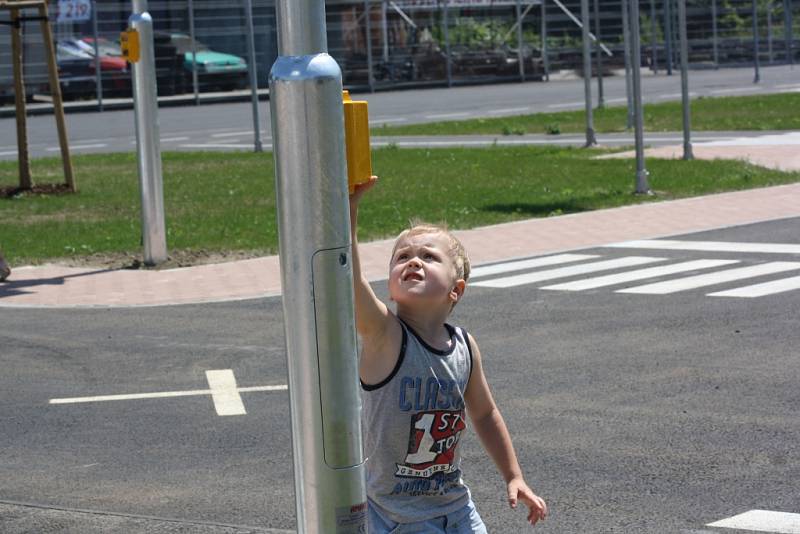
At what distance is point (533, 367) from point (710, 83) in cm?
3928

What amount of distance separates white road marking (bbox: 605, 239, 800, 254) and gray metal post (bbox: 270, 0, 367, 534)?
34.6 feet

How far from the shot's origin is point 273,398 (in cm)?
853

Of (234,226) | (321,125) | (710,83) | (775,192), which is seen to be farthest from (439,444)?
(710,83)

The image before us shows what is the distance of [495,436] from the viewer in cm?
435

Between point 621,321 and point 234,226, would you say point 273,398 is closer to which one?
point 621,321

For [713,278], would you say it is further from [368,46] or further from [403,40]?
[403,40]

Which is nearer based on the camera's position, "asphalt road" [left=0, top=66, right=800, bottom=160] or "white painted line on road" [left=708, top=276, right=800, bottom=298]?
"white painted line on road" [left=708, top=276, right=800, bottom=298]

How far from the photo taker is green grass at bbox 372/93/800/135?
29672 millimetres

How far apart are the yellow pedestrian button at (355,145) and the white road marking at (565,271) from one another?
8648mm

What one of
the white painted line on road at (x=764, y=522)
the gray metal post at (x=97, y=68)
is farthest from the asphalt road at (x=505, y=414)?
the gray metal post at (x=97, y=68)

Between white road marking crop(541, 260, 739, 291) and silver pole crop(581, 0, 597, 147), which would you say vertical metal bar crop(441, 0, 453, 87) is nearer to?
silver pole crop(581, 0, 597, 147)

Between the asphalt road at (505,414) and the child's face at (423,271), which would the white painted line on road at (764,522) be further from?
the child's face at (423,271)

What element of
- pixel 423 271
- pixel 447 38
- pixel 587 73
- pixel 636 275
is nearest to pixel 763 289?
pixel 636 275

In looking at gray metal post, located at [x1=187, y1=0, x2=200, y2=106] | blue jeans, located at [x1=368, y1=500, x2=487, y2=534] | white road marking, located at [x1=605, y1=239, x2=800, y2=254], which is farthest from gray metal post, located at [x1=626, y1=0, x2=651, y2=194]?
gray metal post, located at [x1=187, y1=0, x2=200, y2=106]
